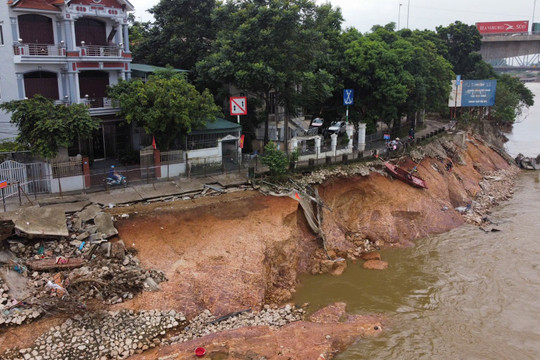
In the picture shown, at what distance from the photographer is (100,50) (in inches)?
1047

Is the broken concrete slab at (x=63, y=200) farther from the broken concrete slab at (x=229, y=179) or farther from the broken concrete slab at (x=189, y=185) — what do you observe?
the broken concrete slab at (x=229, y=179)

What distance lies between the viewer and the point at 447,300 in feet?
67.4

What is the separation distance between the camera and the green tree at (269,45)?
26.5 m

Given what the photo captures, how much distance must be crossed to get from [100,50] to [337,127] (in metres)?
18.7

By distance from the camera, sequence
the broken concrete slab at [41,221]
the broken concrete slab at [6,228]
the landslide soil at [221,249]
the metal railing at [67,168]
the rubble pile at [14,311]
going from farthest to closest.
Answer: the metal railing at [67,168], the landslide soil at [221,249], the broken concrete slab at [41,221], the broken concrete slab at [6,228], the rubble pile at [14,311]

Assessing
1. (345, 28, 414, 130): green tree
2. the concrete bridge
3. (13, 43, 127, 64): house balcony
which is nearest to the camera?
(13, 43, 127, 64): house balcony

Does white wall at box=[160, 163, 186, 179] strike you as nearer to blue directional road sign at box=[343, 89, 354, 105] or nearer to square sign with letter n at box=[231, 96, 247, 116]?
square sign with letter n at box=[231, 96, 247, 116]

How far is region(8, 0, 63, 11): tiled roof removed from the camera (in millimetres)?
23969

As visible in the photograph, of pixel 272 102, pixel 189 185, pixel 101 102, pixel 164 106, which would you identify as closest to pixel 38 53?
pixel 101 102

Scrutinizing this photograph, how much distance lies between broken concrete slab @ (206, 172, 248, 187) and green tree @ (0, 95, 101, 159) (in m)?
7.10

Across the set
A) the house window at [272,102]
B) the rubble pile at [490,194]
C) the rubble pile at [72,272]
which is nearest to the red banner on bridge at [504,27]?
the rubble pile at [490,194]

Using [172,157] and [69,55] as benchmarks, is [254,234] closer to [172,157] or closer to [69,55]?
[172,157]

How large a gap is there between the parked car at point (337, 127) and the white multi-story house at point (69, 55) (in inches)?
632

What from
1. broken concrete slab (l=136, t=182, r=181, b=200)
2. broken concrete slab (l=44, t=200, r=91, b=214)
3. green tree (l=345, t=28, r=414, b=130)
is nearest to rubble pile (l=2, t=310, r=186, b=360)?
broken concrete slab (l=44, t=200, r=91, b=214)
